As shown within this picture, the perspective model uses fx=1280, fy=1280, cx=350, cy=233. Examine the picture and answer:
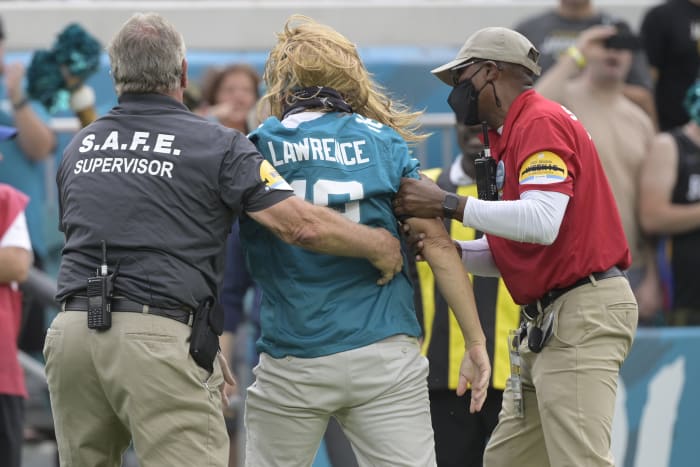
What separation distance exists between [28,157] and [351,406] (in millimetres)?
3779

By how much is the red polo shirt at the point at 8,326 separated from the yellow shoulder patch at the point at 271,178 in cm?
218

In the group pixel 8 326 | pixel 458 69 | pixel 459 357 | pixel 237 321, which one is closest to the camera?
pixel 458 69

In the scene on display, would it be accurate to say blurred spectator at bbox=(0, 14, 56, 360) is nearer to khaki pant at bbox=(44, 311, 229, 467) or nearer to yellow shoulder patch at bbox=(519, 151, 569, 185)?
khaki pant at bbox=(44, 311, 229, 467)

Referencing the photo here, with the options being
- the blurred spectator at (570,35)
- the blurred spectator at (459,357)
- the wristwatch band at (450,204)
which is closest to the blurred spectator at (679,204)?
the blurred spectator at (570,35)

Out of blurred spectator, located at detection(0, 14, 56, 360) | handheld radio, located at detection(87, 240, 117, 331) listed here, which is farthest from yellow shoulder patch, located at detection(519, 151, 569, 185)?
blurred spectator, located at detection(0, 14, 56, 360)

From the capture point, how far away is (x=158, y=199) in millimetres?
4000

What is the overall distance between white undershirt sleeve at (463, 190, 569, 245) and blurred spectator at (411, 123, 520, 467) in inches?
36.2

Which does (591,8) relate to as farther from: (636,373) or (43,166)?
(43,166)

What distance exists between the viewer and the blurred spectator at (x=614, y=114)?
7195 mm

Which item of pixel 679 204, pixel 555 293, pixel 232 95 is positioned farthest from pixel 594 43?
pixel 555 293

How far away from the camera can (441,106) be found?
7840 mm

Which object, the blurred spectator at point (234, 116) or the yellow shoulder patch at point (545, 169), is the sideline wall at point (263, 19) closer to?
the blurred spectator at point (234, 116)

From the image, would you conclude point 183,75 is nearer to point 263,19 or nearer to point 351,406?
point 351,406

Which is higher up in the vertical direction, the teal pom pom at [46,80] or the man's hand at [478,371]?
the teal pom pom at [46,80]
